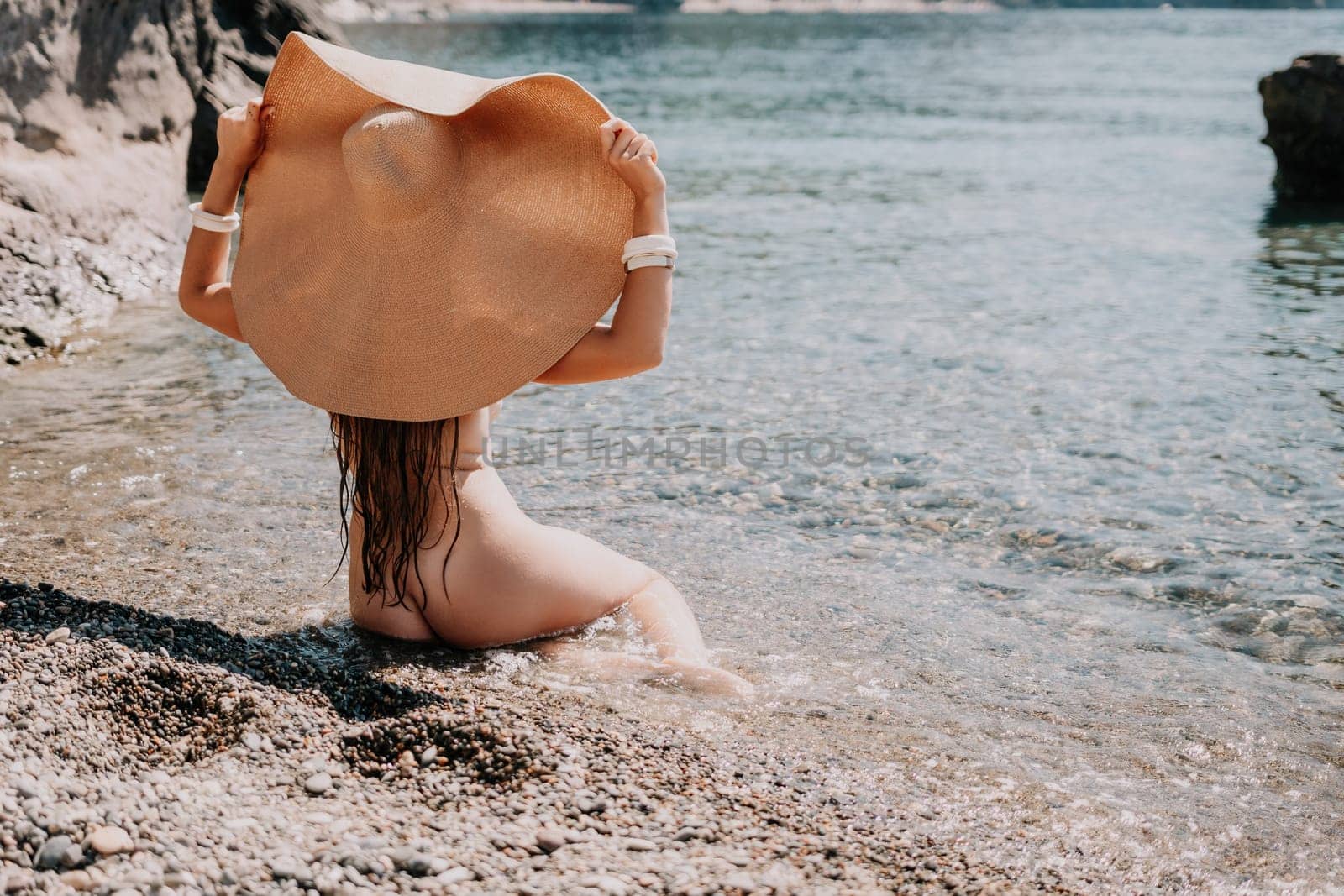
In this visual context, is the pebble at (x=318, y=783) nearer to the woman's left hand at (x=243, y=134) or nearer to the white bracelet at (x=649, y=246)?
the white bracelet at (x=649, y=246)

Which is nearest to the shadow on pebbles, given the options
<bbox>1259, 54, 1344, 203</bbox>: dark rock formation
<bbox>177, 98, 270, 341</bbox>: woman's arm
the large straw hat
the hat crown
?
the large straw hat

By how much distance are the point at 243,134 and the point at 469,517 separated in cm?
125

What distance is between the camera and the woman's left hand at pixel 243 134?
3.42 metres

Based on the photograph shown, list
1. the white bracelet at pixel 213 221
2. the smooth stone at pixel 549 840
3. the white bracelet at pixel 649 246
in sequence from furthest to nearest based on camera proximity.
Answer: the white bracelet at pixel 213 221
the white bracelet at pixel 649 246
the smooth stone at pixel 549 840

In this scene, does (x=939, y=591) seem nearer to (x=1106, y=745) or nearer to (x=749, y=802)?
(x=1106, y=745)

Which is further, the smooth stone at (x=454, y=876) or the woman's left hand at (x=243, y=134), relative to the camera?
the woman's left hand at (x=243, y=134)

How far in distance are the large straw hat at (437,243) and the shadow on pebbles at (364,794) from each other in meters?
0.81

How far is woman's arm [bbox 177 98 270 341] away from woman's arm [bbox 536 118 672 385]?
1.02 m

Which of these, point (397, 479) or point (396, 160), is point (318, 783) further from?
point (396, 160)

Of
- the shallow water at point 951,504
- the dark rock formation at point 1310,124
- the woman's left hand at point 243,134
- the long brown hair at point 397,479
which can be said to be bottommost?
the shallow water at point 951,504

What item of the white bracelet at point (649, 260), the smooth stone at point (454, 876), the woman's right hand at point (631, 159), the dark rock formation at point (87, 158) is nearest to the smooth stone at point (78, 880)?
the smooth stone at point (454, 876)

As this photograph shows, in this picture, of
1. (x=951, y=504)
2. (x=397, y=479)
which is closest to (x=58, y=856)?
(x=397, y=479)

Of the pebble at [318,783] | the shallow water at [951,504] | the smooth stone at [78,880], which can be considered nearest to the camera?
the smooth stone at [78,880]

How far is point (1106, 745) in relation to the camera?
3.50m
